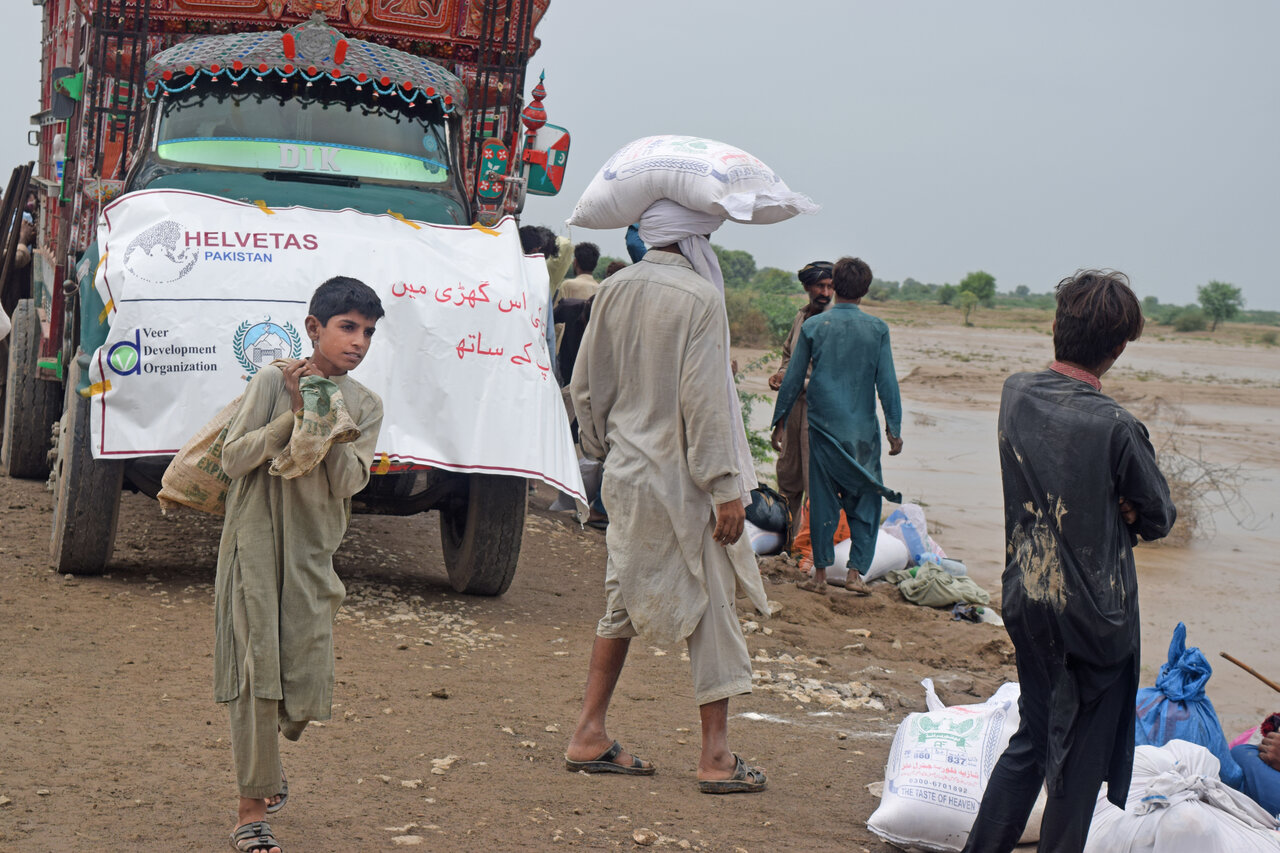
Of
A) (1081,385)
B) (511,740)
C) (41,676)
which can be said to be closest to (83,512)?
(41,676)

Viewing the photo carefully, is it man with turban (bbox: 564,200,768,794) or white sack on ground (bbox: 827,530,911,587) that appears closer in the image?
man with turban (bbox: 564,200,768,794)

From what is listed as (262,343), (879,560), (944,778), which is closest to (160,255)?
(262,343)

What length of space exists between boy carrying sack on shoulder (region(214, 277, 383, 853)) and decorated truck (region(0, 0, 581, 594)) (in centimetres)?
221

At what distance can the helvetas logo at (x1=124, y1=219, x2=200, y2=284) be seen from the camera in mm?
5426

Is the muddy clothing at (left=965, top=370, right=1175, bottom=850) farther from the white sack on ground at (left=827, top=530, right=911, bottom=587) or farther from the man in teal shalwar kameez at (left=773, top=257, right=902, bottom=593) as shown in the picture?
the white sack on ground at (left=827, top=530, right=911, bottom=587)

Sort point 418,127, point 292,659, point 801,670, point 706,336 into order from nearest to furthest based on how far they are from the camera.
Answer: point 292,659
point 706,336
point 801,670
point 418,127

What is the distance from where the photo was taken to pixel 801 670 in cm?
582

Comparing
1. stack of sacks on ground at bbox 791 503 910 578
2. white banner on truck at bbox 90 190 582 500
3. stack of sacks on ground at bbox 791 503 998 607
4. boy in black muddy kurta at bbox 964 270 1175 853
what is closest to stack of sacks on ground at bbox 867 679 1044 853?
boy in black muddy kurta at bbox 964 270 1175 853

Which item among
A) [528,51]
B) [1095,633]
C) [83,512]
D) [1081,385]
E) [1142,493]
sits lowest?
[83,512]

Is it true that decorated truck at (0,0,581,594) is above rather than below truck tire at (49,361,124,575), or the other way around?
above

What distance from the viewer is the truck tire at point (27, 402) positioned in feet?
27.6

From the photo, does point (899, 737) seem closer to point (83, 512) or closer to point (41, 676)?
point (41, 676)

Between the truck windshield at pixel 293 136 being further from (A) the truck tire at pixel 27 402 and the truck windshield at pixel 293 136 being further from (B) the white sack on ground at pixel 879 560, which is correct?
(B) the white sack on ground at pixel 879 560

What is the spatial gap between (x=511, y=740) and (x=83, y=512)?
253cm
